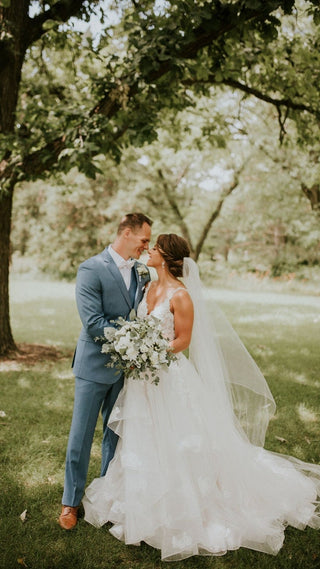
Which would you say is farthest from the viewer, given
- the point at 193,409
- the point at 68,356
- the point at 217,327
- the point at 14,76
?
the point at 68,356

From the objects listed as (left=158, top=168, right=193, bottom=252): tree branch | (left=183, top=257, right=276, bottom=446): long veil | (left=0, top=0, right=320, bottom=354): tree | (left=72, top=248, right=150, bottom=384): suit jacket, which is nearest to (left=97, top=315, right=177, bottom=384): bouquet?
(left=72, top=248, right=150, bottom=384): suit jacket

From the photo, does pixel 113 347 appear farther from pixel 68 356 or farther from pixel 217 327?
pixel 68 356

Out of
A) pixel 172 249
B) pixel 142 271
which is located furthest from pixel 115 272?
pixel 172 249

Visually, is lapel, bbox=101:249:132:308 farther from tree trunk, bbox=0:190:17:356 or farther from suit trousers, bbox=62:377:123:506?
tree trunk, bbox=0:190:17:356

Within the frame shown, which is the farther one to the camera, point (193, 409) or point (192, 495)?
point (193, 409)

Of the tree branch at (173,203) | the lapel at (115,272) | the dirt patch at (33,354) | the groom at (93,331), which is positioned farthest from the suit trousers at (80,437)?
the tree branch at (173,203)

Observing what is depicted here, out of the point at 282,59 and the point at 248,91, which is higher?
the point at 282,59

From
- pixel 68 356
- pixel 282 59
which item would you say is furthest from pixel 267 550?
pixel 282 59

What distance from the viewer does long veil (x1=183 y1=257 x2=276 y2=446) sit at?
3691mm

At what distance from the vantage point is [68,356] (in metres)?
8.30

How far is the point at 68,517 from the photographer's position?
3244mm

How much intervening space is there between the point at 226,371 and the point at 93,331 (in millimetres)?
1361

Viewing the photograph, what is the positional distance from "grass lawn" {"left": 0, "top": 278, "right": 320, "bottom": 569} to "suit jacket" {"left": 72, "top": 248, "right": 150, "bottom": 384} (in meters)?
1.10

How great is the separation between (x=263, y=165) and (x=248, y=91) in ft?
52.7
